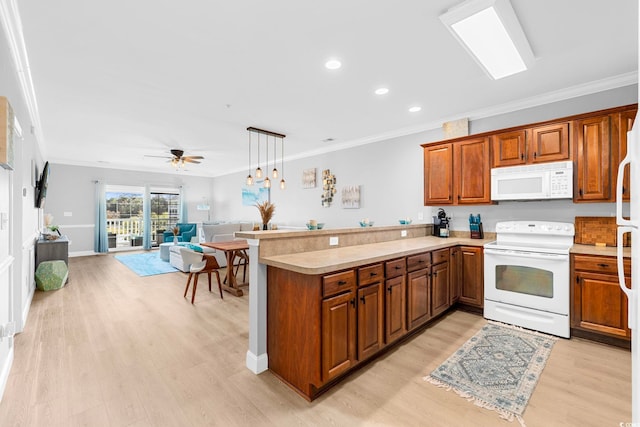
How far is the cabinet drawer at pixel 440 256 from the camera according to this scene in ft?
10.7

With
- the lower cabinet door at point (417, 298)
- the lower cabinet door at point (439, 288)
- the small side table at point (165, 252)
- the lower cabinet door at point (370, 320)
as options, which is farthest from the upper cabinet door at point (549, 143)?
the small side table at point (165, 252)

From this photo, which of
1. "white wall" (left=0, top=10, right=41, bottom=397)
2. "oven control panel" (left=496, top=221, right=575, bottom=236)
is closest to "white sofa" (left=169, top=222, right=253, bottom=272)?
"white wall" (left=0, top=10, right=41, bottom=397)

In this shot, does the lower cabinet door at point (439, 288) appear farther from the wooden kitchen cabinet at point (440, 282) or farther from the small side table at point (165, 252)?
the small side table at point (165, 252)

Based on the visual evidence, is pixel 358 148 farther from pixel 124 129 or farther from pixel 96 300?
pixel 96 300

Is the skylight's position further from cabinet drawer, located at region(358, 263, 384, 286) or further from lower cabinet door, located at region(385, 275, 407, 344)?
lower cabinet door, located at region(385, 275, 407, 344)

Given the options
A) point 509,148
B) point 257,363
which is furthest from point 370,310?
point 509,148

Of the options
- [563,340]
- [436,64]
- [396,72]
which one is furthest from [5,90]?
[563,340]

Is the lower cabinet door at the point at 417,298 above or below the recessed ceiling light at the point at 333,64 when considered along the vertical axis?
below

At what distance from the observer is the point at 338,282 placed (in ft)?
6.88

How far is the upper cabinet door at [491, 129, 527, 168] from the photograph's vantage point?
11.4ft

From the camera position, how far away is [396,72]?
3002mm

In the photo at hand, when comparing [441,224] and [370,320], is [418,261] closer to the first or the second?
[370,320]

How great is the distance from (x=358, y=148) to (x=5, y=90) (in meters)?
4.73

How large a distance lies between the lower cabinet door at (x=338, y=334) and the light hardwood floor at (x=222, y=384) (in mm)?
197
